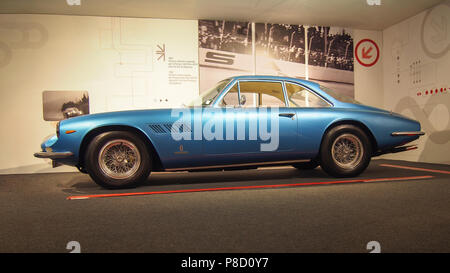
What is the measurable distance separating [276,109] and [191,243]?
7.55 ft

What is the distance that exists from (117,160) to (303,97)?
249 cm

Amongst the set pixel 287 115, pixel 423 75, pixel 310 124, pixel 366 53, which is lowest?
pixel 310 124

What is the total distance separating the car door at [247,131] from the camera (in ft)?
11.0

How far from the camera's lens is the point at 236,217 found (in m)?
2.09

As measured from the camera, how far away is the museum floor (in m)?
1.58

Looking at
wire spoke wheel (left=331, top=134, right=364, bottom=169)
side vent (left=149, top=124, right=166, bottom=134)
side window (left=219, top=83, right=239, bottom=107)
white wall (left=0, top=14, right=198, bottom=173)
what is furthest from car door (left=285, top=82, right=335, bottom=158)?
white wall (left=0, top=14, right=198, bottom=173)

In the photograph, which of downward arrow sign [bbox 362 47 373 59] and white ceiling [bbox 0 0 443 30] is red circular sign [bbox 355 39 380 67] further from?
white ceiling [bbox 0 0 443 30]

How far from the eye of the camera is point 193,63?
643cm

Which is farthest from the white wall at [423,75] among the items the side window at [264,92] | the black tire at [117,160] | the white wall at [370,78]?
the black tire at [117,160]

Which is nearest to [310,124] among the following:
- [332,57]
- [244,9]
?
[244,9]

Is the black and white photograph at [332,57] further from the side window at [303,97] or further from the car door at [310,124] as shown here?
the car door at [310,124]

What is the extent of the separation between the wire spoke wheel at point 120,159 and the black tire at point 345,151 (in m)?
2.26

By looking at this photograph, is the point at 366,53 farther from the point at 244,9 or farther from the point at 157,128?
the point at 157,128

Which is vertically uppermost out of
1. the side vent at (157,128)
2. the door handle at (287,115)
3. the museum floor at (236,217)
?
the door handle at (287,115)
